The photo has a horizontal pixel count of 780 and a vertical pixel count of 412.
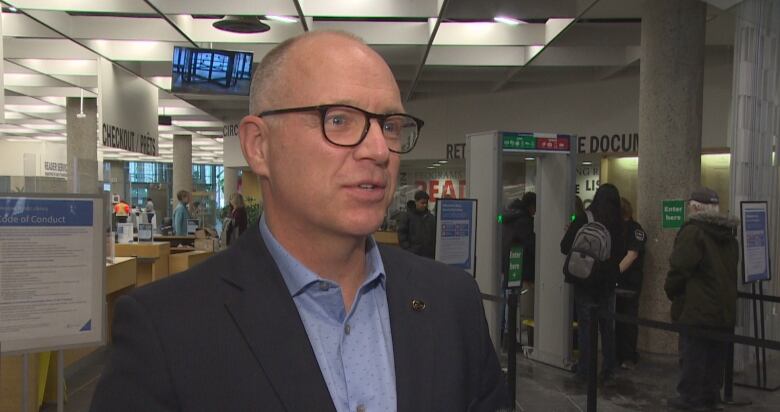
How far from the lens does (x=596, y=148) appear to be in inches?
468

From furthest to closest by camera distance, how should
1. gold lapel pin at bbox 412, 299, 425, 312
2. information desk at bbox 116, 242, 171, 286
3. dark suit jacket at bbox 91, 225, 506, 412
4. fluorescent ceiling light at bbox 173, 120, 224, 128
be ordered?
fluorescent ceiling light at bbox 173, 120, 224, 128, information desk at bbox 116, 242, 171, 286, gold lapel pin at bbox 412, 299, 425, 312, dark suit jacket at bbox 91, 225, 506, 412

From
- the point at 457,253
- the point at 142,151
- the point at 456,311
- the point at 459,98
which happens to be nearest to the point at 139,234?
the point at 142,151

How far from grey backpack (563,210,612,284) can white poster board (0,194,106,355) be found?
3.70m

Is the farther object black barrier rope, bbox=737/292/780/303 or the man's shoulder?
black barrier rope, bbox=737/292/780/303

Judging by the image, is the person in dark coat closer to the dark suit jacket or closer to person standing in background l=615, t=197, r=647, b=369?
person standing in background l=615, t=197, r=647, b=369

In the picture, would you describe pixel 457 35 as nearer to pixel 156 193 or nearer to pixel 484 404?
pixel 484 404

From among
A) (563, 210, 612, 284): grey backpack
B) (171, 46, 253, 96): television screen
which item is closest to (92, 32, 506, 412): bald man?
(563, 210, 612, 284): grey backpack

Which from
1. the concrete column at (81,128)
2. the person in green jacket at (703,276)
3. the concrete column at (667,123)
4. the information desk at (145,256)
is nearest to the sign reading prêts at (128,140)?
the information desk at (145,256)

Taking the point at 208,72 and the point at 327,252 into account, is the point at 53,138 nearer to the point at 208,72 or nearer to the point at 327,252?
the point at 208,72

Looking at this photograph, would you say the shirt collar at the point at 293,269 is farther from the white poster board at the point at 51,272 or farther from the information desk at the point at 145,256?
the information desk at the point at 145,256

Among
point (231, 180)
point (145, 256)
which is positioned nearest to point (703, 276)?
point (145, 256)

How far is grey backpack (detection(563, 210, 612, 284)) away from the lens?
18.1 ft

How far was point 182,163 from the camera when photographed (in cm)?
2058

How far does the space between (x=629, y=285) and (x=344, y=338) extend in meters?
6.30
